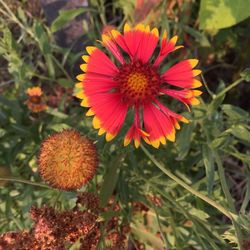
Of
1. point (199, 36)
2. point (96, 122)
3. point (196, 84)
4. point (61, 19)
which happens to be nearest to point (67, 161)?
point (96, 122)

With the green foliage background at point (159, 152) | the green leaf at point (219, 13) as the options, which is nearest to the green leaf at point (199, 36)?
the green foliage background at point (159, 152)

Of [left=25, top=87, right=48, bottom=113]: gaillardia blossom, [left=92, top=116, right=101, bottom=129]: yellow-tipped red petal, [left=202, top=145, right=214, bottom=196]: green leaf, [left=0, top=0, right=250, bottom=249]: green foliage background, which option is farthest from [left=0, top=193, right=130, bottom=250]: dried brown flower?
[left=25, top=87, right=48, bottom=113]: gaillardia blossom

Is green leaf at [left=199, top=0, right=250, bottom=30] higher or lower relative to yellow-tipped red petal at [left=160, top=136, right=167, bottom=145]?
higher

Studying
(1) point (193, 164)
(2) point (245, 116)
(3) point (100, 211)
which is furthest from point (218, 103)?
(3) point (100, 211)

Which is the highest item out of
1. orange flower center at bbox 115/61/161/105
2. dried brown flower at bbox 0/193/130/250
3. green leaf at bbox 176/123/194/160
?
orange flower center at bbox 115/61/161/105

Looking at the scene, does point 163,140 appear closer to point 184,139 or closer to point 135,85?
point 135,85

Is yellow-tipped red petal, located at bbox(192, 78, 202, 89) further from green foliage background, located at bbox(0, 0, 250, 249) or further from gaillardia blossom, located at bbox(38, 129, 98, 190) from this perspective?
gaillardia blossom, located at bbox(38, 129, 98, 190)

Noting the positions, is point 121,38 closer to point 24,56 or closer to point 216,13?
point 216,13
